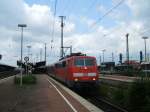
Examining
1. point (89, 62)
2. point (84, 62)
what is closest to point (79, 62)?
point (84, 62)

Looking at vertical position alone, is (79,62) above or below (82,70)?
above

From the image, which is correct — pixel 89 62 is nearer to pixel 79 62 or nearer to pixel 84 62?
pixel 84 62

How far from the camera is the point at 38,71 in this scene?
112m

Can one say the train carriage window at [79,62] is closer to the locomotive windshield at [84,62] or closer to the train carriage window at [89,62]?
the locomotive windshield at [84,62]

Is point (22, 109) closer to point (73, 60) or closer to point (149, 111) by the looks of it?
point (149, 111)

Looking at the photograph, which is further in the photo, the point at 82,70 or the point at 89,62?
the point at 89,62

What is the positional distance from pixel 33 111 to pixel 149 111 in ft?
16.9

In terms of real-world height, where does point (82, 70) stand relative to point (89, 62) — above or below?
below

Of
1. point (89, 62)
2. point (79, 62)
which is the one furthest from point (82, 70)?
point (89, 62)

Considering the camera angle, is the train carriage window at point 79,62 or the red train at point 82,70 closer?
the red train at point 82,70

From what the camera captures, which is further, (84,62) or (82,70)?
(84,62)

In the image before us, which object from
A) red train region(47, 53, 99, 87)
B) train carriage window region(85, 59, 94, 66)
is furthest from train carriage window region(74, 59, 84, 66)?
train carriage window region(85, 59, 94, 66)

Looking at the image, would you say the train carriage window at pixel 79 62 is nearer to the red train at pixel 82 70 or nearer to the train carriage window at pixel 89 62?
the red train at pixel 82 70

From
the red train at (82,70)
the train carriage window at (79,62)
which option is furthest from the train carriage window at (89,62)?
the train carriage window at (79,62)
